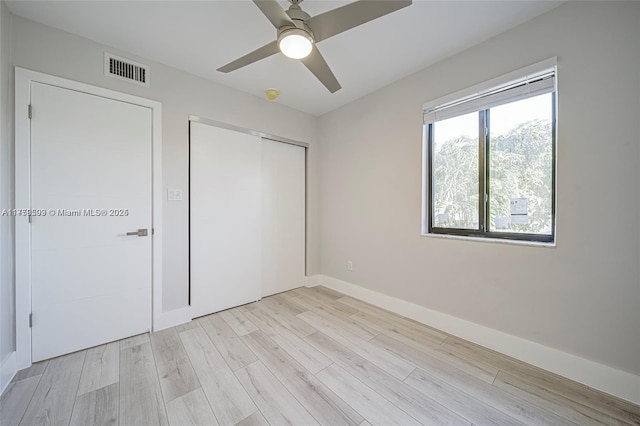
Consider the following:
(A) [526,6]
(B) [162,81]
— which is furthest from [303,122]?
(A) [526,6]

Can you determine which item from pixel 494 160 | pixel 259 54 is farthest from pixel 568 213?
pixel 259 54

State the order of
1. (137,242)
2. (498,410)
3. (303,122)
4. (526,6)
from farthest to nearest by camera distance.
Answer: (303,122) < (137,242) < (526,6) < (498,410)

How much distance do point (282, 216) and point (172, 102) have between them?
176cm

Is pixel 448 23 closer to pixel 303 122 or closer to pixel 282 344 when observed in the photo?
pixel 303 122

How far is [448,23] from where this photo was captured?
69.1 inches

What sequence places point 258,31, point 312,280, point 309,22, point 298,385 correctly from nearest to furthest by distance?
point 309,22
point 298,385
point 258,31
point 312,280

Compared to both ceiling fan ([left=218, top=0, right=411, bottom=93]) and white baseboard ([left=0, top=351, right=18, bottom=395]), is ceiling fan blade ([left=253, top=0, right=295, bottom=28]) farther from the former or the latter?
white baseboard ([left=0, top=351, right=18, bottom=395])

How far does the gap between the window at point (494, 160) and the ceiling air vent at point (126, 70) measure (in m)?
2.71

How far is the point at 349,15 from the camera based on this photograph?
4.20 feet

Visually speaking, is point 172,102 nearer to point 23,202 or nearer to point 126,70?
point 126,70

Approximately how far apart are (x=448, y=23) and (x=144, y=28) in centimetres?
235

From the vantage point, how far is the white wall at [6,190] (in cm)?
156

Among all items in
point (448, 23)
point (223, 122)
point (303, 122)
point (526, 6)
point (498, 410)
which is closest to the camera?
point (498, 410)

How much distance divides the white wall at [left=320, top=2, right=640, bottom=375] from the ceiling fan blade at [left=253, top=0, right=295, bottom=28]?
1.60 metres
